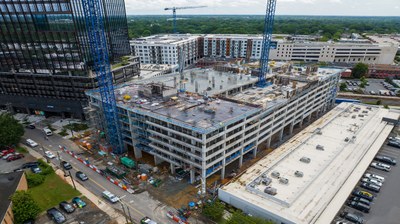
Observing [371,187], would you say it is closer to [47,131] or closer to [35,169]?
[35,169]

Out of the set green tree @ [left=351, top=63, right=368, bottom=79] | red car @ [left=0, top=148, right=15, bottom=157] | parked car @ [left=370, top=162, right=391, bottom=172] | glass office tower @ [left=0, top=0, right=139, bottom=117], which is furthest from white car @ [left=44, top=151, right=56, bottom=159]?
green tree @ [left=351, top=63, right=368, bottom=79]

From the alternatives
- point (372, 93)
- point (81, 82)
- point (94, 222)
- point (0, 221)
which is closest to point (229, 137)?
point (94, 222)

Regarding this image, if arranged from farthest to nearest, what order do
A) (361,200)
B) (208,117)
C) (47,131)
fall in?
1. (47,131)
2. (208,117)
3. (361,200)

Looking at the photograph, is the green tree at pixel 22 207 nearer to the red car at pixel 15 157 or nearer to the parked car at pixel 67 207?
the parked car at pixel 67 207

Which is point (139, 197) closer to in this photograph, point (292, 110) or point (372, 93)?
point (292, 110)

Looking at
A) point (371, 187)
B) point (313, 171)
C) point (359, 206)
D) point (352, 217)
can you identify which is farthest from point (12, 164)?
point (371, 187)

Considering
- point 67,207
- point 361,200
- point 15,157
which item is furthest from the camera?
point 15,157

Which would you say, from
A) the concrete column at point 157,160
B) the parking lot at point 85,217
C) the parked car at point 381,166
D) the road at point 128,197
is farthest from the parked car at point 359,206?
the parking lot at point 85,217
